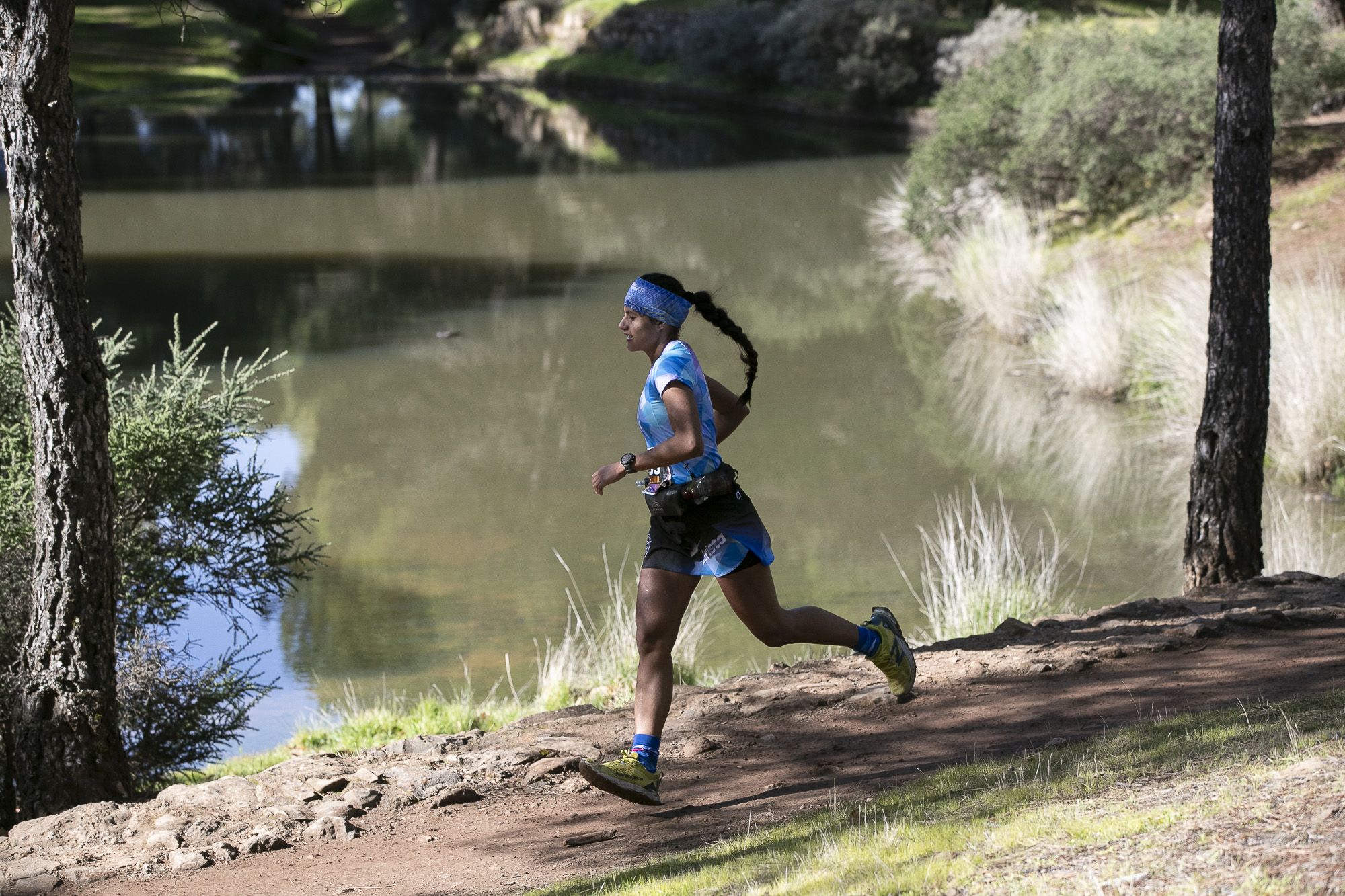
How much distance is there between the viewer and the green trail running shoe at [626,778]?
17.4ft

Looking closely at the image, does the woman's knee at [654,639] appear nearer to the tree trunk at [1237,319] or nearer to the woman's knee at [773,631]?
the woman's knee at [773,631]

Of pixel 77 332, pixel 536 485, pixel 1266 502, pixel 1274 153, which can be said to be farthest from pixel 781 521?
pixel 1274 153

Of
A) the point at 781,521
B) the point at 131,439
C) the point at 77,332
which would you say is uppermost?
the point at 77,332

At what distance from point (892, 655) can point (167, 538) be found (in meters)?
4.97

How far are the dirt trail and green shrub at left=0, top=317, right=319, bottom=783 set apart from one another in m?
2.21

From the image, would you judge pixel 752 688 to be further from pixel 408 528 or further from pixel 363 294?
pixel 363 294

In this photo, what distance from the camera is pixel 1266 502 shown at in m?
12.4

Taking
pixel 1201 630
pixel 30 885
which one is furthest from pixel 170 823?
pixel 1201 630

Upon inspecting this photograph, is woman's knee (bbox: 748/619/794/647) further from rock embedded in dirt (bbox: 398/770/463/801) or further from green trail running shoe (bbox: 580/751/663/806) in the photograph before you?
rock embedded in dirt (bbox: 398/770/463/801)

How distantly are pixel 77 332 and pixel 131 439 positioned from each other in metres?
2.50

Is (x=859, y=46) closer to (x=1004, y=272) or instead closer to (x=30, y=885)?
(x=1004, y=272)

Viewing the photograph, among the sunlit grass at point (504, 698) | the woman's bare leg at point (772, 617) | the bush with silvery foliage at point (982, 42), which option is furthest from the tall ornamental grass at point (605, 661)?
the bush with silvery foliage at point (982, 42)

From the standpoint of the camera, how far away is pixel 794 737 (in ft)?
20.9

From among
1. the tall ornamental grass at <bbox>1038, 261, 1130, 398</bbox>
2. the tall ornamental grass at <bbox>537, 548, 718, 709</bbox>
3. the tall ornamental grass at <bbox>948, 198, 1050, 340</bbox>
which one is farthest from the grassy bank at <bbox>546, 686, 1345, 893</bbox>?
the tall ornamental grass at <bbox>948, 198, 1050, 340</bbox>
